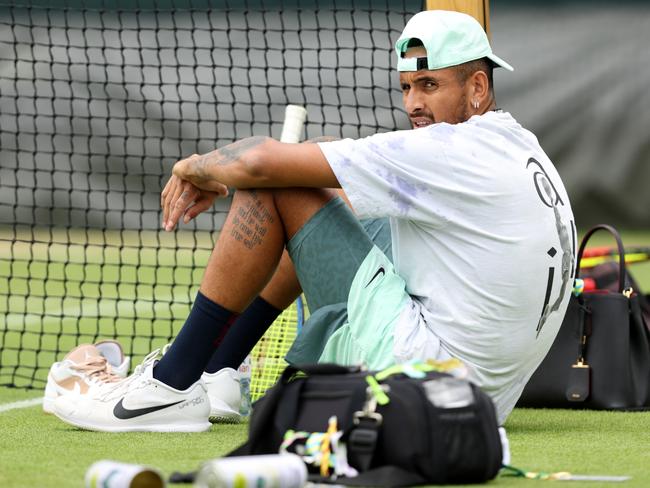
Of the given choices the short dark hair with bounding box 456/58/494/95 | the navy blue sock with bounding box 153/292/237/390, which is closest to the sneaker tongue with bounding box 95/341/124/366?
the navy blue sock with bounding box 153/292/237/390

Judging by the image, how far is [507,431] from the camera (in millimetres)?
3828

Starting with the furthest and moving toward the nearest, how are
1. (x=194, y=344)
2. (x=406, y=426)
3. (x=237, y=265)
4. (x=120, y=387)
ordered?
1. (x=120, y=387)
2. (x=194, y=344)
3. (x=237, y=265)
4. (x=406, y=426)

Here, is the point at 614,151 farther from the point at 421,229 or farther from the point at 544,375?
the point at 421,229

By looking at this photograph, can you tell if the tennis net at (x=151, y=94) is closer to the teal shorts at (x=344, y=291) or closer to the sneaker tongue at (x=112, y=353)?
the sneaker tongue at (x=112, y=353)

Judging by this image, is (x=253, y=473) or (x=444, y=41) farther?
(x=444, y=41)

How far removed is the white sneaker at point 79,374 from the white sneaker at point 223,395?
286mm

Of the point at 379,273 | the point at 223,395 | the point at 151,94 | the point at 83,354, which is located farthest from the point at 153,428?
the point at 151,94

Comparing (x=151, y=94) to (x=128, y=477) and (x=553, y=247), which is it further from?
(x=128, y=477)

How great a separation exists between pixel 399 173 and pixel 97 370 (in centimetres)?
134

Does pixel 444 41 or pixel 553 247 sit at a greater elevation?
pixel 444 41

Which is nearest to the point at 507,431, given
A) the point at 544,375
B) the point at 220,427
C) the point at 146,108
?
the point at 544,375

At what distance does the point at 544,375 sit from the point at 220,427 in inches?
44.6

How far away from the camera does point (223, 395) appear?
13.2 feet

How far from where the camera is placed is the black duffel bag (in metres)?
2.62
